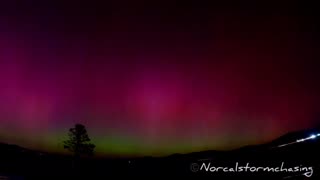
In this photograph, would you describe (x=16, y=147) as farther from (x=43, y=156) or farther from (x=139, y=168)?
(x=139, y=168)

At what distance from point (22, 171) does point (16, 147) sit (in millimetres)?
953

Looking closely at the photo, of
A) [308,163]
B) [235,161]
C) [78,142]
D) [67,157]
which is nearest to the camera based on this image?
[308,163]

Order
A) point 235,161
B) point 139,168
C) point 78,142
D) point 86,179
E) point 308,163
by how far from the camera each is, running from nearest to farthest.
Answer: point 308,163
point 235,161
point 139,168
point 86,179
point 78,142

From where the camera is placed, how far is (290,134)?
25.8 feet

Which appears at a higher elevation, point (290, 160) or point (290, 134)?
point (290, 134)

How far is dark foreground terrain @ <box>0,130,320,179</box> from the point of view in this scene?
5.84 m

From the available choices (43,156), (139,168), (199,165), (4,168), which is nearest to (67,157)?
(43,156)

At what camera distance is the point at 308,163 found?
18.7ft

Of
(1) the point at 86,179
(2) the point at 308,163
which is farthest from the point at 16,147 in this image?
(2) the point at 308,163

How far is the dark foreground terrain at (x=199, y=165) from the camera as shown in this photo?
19.1 feet

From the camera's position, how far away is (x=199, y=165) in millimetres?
6289

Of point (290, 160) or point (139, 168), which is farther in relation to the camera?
point (139, 168)
